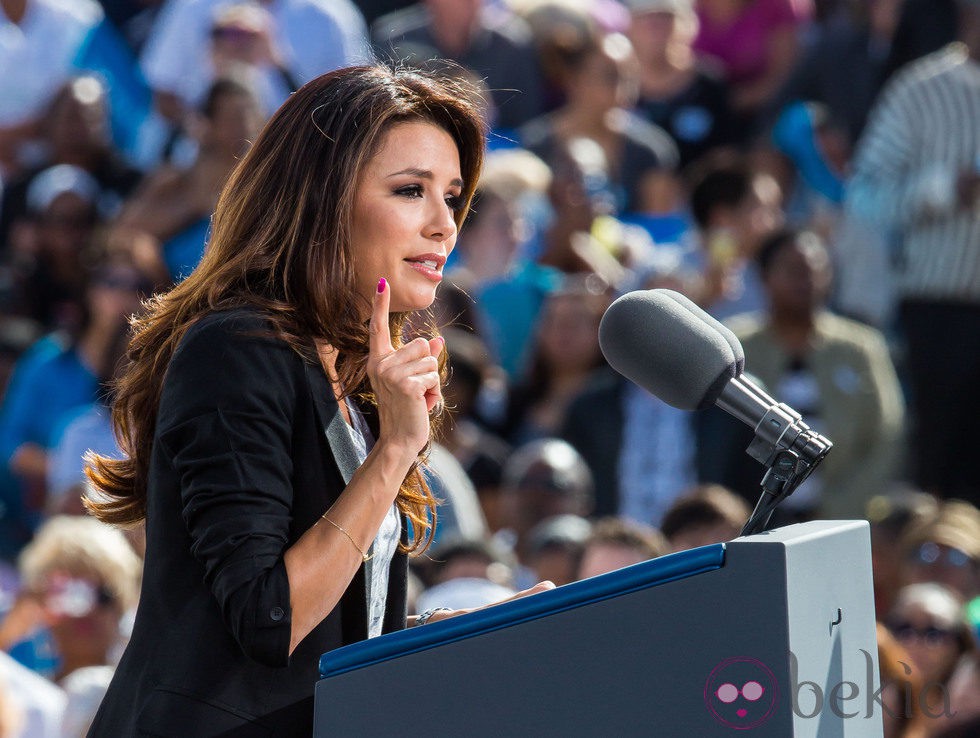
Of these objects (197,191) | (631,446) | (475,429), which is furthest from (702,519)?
(197,191)

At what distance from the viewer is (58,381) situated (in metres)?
7.30

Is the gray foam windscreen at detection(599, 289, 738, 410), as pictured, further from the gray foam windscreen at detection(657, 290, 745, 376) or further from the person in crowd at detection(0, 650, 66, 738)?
the person in crowd at detection(0, 650, 66, 738)

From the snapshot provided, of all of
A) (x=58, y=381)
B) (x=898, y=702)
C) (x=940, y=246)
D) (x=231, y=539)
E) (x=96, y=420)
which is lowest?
(x=231, y=539)

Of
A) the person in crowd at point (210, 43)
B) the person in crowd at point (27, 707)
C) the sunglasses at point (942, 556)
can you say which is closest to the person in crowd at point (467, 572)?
the person in crowd at point (27, 707)

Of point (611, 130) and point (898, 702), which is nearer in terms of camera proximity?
point (898, 702)

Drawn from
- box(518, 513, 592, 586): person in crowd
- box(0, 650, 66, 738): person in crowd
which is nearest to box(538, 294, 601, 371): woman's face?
box(518, 513, 592, 586): person in crowd

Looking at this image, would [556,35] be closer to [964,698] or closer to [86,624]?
[86,624]

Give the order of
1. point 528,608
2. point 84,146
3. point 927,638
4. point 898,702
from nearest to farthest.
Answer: point 528,608, point 898,702, point 927,638, point 84,146

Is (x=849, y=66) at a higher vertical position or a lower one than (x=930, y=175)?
higher

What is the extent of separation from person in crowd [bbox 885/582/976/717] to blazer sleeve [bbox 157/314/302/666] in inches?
129

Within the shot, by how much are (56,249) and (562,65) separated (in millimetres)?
2968

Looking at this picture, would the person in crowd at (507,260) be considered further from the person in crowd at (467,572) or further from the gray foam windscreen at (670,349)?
the gray foam windscreen at (670,349)

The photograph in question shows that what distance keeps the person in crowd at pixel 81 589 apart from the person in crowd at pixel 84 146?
132 inches

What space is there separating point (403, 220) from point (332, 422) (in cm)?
30
